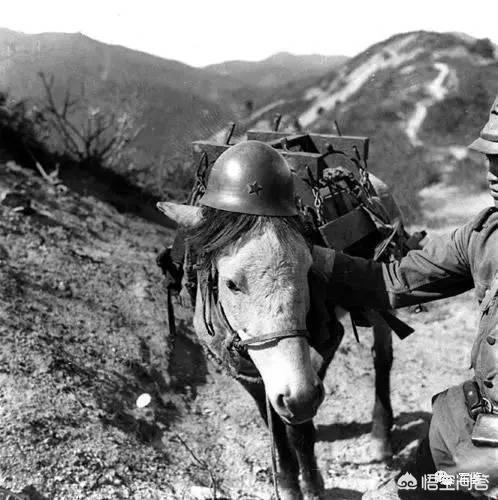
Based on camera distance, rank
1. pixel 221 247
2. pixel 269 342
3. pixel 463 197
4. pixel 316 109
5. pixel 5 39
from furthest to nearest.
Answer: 1. pixel 316 109
2. pixel 463 197
3. pixel 5 39
4. pixel 221 247
5. pixel 269 342

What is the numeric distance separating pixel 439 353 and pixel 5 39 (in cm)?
523

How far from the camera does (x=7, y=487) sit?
2.88 metres

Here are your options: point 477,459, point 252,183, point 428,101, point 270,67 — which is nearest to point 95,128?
point 252,183

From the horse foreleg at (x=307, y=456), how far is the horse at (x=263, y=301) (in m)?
0.51

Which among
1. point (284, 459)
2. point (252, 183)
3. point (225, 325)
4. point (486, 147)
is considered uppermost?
point (486, 147)

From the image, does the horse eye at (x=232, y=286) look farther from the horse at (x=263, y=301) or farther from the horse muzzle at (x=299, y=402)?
the horse muzzle at (x=299, y=402)

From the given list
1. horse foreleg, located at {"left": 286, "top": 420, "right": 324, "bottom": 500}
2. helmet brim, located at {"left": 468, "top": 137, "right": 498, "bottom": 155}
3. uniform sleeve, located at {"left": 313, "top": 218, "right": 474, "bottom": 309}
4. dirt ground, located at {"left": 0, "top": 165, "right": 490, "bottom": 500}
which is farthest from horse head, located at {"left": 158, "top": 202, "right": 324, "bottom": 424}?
dirt ground, located at {"left": 0, "top": 165, "right": 490, "bottom": 500}

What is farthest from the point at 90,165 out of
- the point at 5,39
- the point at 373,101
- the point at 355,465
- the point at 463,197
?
the point at 373,101

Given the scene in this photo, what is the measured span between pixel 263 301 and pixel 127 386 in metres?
2.48

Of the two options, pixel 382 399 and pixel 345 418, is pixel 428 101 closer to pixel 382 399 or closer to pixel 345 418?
pixel 345 418

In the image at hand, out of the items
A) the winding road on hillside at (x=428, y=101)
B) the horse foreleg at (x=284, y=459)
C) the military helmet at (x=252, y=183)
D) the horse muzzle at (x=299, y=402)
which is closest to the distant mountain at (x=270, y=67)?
the winding road on hillside at (x=428, y=101)

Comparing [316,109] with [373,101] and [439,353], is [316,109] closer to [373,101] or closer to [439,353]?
[373,101]

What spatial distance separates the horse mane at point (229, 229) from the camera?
223cm

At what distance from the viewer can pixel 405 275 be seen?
2439 mm
